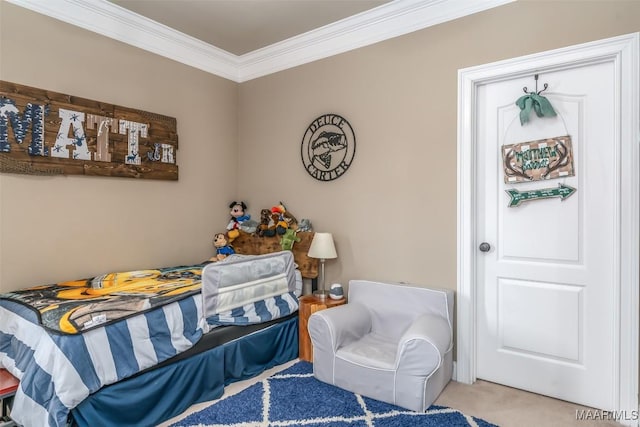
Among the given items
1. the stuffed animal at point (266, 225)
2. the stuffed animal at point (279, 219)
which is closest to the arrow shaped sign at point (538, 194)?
the stuffed animal at point (279, 219)

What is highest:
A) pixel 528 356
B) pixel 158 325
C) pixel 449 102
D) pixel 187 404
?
pixel 449 102

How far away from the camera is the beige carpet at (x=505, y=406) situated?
2125 millimetres

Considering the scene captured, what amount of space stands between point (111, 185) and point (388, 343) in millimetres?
2368

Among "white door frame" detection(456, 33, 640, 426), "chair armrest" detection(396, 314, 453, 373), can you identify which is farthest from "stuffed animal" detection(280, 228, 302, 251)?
"white door frame" detection(456, 33, 640, 426)

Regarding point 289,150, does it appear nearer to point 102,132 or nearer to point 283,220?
point 283,220

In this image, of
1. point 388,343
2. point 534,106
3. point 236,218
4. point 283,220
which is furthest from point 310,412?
point 534,106

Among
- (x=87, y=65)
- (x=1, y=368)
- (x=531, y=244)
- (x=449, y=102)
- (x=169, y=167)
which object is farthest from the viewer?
(x=169, y=167)

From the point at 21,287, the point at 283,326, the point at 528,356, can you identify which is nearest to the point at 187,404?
the point at 283,326

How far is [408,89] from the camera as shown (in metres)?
2.87

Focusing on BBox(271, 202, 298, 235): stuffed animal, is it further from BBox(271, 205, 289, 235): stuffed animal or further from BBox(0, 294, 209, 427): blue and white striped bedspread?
BBox(0, 294, 209, 427): blue and white striped bedspread

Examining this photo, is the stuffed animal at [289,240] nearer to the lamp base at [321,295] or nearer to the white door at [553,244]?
the lamp base at [321,295]

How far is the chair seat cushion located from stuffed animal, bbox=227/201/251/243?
5.59 feet

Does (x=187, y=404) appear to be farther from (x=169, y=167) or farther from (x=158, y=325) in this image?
(x=169, y=167)

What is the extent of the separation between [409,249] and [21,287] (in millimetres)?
2651
